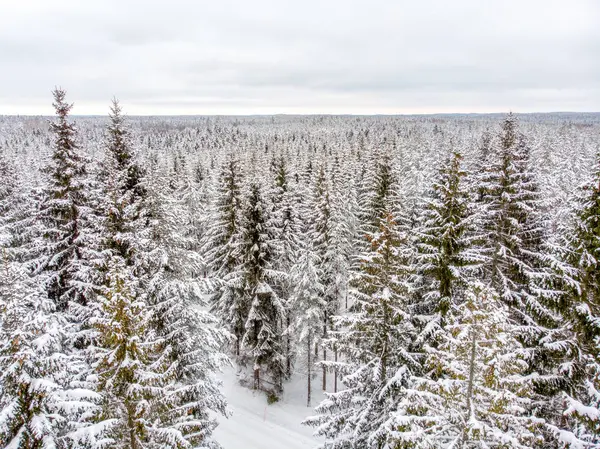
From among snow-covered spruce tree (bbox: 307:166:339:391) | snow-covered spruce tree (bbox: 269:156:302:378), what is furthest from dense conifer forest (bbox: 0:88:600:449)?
snow-covered spruce tree (bbox: 307:166:339:391)

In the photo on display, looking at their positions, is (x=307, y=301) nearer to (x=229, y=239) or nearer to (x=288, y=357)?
(x=288, y=357)

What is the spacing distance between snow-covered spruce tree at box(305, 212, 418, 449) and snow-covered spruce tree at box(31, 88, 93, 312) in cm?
1045

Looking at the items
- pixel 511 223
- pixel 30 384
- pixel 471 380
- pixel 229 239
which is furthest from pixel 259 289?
pixel 471 380

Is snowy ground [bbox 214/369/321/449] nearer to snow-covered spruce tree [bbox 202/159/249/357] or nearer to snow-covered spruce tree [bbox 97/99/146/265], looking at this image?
snow-covered spruce tree [bbox 202/159/249/357]

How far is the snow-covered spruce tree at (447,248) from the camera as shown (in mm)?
13547

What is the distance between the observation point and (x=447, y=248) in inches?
543

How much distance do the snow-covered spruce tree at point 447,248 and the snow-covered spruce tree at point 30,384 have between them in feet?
36.0

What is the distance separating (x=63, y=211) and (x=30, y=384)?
833 centimetres

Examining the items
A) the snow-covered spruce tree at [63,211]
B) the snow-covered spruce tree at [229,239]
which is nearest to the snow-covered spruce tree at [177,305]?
the snow-covered spruce tree at [63,211]

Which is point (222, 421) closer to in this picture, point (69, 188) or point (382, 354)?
point (382, 354)

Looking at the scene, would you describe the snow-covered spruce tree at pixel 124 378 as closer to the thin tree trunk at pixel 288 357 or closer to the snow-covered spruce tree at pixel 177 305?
the snow-covered spruce tree at pixel 177 305

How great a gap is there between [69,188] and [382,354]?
524 inches

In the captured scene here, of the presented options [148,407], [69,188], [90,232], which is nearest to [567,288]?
[148,407]

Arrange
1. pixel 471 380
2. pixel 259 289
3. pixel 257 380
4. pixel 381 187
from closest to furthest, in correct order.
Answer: pixel 471 380 → pixel 259 289 → pixel 257 380 → pixel 381 187
